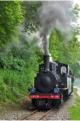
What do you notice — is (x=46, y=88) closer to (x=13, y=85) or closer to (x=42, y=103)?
(x=42, y=103)

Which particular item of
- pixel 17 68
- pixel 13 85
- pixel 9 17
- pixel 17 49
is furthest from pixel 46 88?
pixel 17 49

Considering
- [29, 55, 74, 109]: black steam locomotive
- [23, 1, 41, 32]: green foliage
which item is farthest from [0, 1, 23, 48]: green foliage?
[29, 55, 74, 109]: black steam locomotive

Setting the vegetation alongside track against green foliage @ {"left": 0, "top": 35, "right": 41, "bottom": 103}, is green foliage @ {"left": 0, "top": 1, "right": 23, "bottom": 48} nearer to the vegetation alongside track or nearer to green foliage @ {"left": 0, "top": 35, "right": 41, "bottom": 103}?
the vegetation alongside track

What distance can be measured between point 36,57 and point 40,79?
14.5m

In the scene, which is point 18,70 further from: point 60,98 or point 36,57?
point 60,98

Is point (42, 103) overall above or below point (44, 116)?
below

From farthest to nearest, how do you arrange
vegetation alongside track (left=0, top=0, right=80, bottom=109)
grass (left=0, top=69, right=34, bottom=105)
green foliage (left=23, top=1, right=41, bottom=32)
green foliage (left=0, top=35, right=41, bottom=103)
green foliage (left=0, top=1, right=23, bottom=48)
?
green foliage (left=0, top=35, right=41, bottom=103), grass (left=0, top=69, right=34, bottom=105), green foliage (left=23, top=1, right=41, bottom=32), vegetation alongside track (left=0, top=0, right=80, bottom=109), green foliage (left=0, top=1, right=23, bottom=48)

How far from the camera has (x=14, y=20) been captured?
1731 centimetres

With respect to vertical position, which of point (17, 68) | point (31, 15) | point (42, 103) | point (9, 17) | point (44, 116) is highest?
point (31, 15)

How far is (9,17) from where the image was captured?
17141 mm

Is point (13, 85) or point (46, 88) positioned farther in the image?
point (13, 85)

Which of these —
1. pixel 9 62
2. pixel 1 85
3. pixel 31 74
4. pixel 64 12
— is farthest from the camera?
pixel 31 74

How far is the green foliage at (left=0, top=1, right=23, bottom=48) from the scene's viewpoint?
17141 mm

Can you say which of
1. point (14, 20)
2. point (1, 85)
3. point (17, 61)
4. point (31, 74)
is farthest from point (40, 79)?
point (31, 74)
